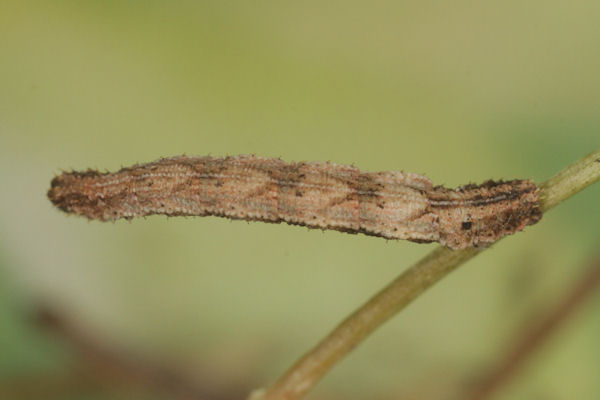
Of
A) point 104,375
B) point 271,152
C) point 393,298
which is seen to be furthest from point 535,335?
point 104,375

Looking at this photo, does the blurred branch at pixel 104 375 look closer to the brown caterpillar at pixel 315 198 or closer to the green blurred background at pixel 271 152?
the green blurred background at pixel 271 152

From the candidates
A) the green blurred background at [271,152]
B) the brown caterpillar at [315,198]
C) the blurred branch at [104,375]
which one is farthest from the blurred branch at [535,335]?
the blurred branch at [104,375]

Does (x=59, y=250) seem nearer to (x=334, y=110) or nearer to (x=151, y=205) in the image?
(x=151, y=205)

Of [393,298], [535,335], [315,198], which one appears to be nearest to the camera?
[393,298]

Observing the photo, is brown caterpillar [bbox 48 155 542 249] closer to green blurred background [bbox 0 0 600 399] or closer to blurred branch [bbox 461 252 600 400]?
green blurred background [bbox 0 0 600 399]

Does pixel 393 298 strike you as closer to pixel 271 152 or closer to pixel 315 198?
pixel 315 198

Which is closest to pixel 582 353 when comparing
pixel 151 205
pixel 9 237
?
pixel 151 205
